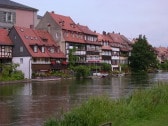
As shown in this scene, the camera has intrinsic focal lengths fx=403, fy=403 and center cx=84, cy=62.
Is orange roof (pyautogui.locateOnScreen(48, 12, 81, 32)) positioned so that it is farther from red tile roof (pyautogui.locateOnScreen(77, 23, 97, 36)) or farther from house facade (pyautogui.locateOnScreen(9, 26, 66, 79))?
house facade (pyautogui.locateOnScreen(9, 26, 66, 79))

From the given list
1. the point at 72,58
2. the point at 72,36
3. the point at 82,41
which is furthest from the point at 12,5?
the point at 82,41

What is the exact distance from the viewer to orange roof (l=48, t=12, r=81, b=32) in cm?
8856

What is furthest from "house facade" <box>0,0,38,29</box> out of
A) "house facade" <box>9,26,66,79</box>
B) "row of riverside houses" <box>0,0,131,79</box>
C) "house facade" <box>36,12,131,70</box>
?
"house facade" <box>9,26,66,79</box>

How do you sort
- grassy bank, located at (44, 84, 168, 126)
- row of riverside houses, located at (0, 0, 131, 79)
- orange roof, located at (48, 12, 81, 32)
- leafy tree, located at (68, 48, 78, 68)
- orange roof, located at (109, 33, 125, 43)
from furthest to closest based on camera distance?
orange roof, located at (109, 33, 125, 43) < orange roof, located at (48, 12, 81, 32) < leafy tree, located at (68, 48, 78, 68) < row of riverside houses, located at (0, 0, 131, 79) < grassy bank, located at (44, 84, 168, 126)

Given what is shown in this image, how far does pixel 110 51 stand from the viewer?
112 meters

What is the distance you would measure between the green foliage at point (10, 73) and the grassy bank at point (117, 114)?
44.7m

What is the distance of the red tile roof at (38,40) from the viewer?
74262 mm

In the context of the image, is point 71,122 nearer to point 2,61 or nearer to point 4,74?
point 4,74

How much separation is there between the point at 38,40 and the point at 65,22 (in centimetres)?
1610

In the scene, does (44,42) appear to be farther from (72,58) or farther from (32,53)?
(72,58)

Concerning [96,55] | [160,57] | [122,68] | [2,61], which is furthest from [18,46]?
[160,57]

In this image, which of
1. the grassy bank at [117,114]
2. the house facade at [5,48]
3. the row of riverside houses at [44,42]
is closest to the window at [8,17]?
the row of riverside houses at [44,42]

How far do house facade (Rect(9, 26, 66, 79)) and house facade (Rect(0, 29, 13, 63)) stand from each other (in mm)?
761

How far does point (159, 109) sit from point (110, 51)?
3559 inches
